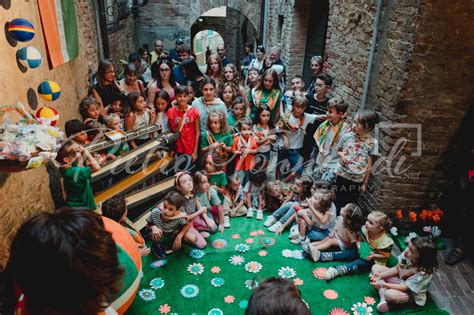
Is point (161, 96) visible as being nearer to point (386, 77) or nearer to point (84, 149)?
point (84, 149)

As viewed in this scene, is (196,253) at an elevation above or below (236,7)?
below

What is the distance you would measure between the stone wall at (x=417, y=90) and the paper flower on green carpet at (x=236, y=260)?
2.17m

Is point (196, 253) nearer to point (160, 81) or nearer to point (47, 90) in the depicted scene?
point (47, 90)

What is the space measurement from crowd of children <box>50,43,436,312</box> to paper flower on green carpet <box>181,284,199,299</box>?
62 centimetres

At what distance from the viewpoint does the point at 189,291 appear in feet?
12.4

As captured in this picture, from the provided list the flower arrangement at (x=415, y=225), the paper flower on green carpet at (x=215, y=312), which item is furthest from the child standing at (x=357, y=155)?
the paper flower on green carpet at (x=215, y=312)

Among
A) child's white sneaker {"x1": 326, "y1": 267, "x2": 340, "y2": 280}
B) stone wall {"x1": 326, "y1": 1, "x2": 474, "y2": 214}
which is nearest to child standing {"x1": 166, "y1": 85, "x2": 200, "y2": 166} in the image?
child's white sneaker {"x1": 326, "y1": 267, "x2": 340, "y2": 280}

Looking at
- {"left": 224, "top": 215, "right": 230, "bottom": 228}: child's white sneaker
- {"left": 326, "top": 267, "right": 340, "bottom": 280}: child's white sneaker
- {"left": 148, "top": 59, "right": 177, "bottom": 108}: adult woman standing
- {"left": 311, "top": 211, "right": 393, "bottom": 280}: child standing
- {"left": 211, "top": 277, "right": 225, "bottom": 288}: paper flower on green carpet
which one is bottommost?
{"left": 224, "top": 215, "right": 230, "bottom": 228}: child's white sneaker

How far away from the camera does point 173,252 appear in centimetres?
441

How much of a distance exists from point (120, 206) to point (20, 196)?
37.7 inches

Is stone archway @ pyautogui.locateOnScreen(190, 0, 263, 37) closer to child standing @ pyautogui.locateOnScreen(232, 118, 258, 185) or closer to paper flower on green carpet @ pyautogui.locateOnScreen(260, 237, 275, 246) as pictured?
child standing @ pyautogui.locateOnScreen(232, 118, 258, 185)

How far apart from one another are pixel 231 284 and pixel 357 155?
230cm

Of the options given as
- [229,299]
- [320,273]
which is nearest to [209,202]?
[229,299]

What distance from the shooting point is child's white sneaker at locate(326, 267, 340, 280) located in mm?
4004
